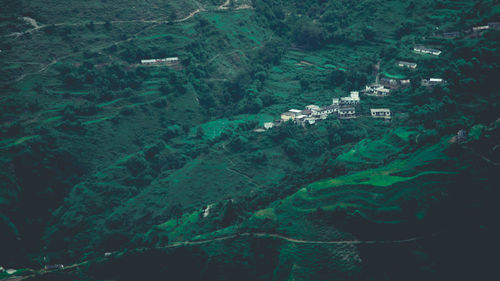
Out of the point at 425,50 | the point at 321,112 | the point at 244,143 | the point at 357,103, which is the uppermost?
the point at 425,50

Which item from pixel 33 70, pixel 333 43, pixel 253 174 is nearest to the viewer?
pixel 253 174

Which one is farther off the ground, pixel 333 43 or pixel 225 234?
pixel 333 43

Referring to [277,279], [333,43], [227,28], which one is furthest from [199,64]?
[277,279]

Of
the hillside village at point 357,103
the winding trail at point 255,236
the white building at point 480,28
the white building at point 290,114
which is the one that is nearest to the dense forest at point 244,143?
the winding trail at point 255,236

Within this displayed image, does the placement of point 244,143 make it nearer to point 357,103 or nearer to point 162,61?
point 357,103

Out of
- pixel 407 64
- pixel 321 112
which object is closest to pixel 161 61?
pixel 321 112

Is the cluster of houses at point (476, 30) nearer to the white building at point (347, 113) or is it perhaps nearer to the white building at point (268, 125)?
Answer: the white building at point (347, 113)

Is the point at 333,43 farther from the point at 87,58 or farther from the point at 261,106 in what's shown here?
the point at 87,58

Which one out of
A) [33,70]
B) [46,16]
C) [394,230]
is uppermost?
[46,16]
